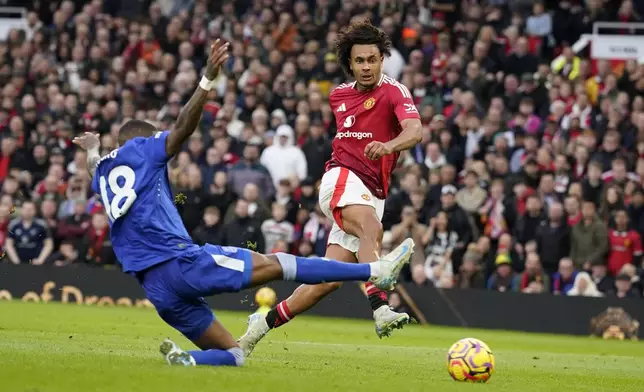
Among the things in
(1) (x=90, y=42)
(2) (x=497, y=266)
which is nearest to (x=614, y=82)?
(2) (x=497, y=266)

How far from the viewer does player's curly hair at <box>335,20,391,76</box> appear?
1207 cm

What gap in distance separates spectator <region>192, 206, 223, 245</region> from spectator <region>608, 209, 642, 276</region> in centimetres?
669

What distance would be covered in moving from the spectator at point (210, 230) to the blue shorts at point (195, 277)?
40.2 feet

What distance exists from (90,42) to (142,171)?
788 inches

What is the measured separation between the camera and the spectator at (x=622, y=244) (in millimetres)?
20562

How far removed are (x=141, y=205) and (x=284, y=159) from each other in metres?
13.7

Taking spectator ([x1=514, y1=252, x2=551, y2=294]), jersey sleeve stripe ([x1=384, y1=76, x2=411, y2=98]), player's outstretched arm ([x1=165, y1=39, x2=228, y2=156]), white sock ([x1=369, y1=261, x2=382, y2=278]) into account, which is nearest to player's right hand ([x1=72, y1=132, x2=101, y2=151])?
Result: player's outstretched arm ([x1=165, y1=39, x2=228, y2=156])

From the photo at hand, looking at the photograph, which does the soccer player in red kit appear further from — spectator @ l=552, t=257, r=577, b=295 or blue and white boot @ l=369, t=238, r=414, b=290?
spectator @ l=552, t=257, r=577, b=295

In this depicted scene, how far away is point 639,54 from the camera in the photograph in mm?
25875

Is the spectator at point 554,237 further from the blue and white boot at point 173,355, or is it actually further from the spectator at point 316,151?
the blue and white boot at point 173,355

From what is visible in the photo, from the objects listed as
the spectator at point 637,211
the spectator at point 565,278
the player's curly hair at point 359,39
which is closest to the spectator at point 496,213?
the spectator at point 565,278

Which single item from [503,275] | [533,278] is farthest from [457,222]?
[533,278]

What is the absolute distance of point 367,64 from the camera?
12.0m

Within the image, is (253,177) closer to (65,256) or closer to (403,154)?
(403,154)
